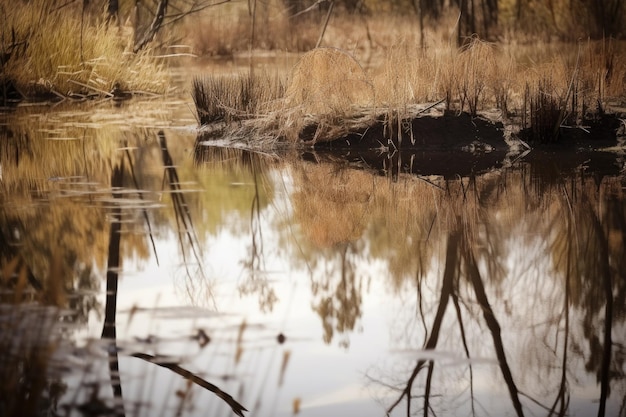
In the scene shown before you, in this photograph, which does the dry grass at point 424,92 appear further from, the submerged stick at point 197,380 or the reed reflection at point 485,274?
the submerged stick at point 197,380

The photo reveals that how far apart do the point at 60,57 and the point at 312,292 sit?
30.1ft

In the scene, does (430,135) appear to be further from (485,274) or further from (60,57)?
(60,57)

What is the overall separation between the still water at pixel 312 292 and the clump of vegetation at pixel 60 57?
18.7 feet

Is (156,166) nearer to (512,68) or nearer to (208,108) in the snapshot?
(208,108)

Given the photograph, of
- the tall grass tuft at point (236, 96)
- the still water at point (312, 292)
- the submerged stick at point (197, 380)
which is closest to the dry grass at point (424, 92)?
the tall grass tuft at point (236, 96)

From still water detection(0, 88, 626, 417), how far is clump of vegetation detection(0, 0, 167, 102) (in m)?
5.71

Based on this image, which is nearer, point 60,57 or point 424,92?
point 424,92

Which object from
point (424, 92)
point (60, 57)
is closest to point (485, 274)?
point (424, 92)

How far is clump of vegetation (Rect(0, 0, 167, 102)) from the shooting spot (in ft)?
39.4

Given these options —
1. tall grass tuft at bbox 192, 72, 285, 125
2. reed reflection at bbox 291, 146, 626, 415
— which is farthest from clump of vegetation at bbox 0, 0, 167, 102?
reed reflection at bbox 291, 146, 626, 415

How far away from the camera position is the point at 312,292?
12.3ft

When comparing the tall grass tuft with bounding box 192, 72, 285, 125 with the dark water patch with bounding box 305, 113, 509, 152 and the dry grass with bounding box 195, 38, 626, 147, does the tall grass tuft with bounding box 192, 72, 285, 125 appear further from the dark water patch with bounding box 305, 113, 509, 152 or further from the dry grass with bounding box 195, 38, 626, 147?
the dark water patch with bounding box 305, 113, 509, 152

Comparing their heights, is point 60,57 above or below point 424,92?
above

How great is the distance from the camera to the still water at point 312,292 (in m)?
2.71
